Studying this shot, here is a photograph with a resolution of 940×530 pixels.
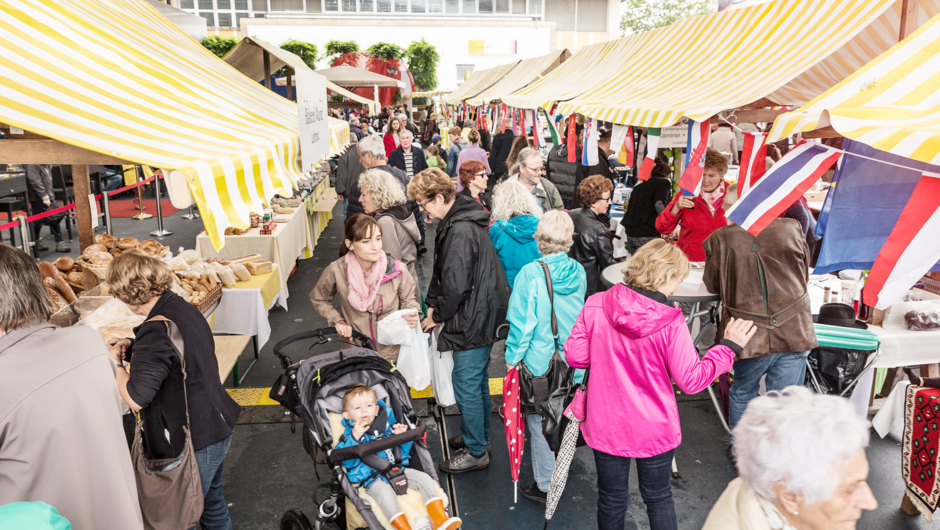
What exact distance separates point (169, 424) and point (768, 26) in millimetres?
5202

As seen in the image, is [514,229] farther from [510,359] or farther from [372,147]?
[372,147]

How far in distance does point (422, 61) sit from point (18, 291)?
127 ft

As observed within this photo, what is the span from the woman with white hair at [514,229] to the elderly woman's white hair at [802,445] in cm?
259

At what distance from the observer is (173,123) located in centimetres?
262

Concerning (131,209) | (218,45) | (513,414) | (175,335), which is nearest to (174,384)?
(175,335)

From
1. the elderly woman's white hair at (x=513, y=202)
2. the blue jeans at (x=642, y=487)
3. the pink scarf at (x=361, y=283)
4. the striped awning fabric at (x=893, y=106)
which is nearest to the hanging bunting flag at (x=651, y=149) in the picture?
the elderly woman's white hair at (x=513, y=202)

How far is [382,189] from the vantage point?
4.75 metres

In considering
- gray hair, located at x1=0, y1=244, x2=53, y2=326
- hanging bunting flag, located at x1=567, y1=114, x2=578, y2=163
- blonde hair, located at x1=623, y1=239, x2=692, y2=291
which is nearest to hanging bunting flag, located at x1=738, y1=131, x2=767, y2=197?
blonde hair, located at x1=623, y1=239, x2=692, y2=291

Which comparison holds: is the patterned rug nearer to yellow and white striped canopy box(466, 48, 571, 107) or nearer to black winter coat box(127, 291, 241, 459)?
black winter coat box(127, 291, 241, 459)

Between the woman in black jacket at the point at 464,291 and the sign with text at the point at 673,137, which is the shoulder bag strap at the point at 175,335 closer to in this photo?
the woman in black jacket at the point at 464,291

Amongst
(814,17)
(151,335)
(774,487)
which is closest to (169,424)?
(151,335)

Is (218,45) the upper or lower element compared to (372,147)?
upper

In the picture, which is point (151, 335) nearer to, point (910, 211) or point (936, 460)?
point (910, 211)

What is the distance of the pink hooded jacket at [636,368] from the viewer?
261cm
